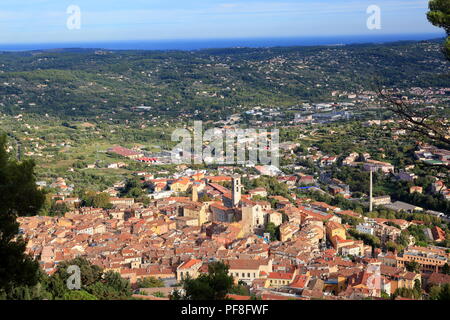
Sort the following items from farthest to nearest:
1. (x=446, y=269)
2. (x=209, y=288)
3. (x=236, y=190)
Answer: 1. (x=236, y=190)
2. (x=446, y=269)
3. (x=209, y=288)

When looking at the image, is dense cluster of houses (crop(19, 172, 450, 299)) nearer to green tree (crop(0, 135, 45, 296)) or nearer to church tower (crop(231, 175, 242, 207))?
church tower (crop(231, 175, 242, 207))

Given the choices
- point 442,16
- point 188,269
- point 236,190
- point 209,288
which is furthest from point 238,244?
point 442,16

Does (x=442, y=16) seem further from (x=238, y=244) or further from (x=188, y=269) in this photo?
(x=238, y=244)

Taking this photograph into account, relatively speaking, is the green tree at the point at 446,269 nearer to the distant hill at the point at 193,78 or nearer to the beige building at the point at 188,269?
the beige building at the point at 188,269

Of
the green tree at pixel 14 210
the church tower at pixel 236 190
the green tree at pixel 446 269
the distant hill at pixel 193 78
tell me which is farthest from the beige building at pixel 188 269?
the distant hill at pixel 193 78

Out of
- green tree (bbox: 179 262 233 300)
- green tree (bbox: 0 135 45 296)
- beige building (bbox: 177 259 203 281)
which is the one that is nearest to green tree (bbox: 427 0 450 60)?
green tree (bbox: 179 262 233 300)

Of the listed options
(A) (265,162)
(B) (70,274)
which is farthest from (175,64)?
(B) (70,274)

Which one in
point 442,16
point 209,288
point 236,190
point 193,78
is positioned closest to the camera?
point 442,16

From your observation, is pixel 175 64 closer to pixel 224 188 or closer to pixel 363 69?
pixel 363 69
